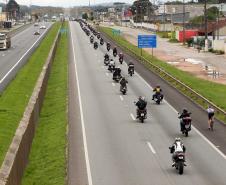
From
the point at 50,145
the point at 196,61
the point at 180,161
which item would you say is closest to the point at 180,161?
the point at 180,161

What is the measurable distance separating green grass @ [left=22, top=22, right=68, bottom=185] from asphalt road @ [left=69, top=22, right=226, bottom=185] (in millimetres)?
581

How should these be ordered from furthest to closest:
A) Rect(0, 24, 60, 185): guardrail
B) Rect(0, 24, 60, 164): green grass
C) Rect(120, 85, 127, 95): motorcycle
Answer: Rect(120, 85, 127, 95): motorcycle → Rect(0, 24, 60, 164): green grass → Rect(0, 24, 60, 185): guardrail

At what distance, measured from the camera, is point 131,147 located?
27.8 metres

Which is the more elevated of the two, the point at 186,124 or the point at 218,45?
the point at 218,45

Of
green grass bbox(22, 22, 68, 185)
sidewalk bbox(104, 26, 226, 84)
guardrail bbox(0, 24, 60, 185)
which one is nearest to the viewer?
guardrail bbox(0, 24, 60, 185)

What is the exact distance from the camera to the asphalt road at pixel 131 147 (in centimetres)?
2253

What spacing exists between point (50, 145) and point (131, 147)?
3721 millimetres

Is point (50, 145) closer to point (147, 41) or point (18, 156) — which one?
point (18, 156)

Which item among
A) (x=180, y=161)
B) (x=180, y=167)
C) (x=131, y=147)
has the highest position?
(x=180, y=161)

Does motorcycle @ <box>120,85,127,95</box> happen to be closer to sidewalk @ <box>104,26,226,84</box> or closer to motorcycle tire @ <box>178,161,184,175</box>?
sidewalk @ <box>104,26,226,84</box>

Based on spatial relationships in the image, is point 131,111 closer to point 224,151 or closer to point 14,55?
point 224,151

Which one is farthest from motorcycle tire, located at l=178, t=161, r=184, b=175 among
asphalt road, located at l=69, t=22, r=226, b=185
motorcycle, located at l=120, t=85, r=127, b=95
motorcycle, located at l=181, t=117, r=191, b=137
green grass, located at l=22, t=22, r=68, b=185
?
motorcycle, located at l=120, t=85, r=127, b=95

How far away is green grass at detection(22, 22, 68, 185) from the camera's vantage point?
22491mm

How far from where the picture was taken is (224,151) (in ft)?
88.3
